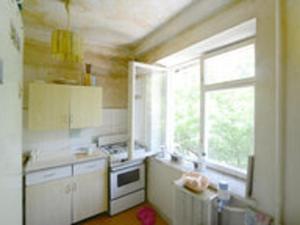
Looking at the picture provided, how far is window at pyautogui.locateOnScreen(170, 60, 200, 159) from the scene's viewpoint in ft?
8.06

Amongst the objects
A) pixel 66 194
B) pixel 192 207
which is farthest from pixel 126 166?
pixel 192 207

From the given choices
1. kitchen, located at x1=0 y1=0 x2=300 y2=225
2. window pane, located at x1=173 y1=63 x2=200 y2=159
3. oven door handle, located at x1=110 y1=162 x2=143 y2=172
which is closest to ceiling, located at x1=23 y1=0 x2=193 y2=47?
kitchen, located at x1=0 y1=0 x2=300 y2=225

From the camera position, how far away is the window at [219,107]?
1801 millimetres

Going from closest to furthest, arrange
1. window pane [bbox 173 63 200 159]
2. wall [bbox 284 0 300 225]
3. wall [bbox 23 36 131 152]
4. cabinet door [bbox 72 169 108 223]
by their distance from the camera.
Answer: wall [bbox 284 0 300 225], cabinet door [bbox 72 169 108 223], wall [bbox 23 36 131 152], window pane [bbox 173 63 200 159]

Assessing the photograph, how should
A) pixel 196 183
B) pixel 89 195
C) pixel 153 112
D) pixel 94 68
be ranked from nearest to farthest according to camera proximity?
1. pixel 196 183
2. pixel 89 195
3. pixel 94 68
4. pixel 153 112

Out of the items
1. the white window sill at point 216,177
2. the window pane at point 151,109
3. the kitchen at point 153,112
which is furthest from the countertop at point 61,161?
the white window sill at point 216,177

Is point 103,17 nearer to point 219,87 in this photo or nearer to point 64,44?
point 64,44

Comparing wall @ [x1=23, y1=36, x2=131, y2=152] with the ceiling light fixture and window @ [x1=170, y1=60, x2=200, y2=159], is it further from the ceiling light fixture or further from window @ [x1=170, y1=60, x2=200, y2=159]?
the ceiling light fixture

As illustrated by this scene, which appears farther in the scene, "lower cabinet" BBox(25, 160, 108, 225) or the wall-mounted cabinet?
the wall-mounted cabinet

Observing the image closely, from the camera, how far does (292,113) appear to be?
1216mm

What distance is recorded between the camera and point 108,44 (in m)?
2.88

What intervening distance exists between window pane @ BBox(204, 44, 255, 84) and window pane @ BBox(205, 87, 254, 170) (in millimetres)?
150

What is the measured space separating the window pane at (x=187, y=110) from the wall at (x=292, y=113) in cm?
107

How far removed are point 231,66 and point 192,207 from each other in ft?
4.90
